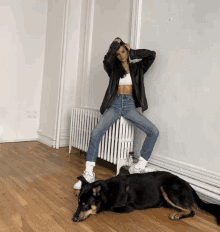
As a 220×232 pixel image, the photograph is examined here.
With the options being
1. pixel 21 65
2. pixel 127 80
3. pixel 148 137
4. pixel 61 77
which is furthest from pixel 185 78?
pixel 21 65

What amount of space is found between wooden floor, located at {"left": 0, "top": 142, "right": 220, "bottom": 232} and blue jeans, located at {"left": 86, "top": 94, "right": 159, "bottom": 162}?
1.34 ft

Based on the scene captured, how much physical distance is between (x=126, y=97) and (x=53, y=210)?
4.27 ft

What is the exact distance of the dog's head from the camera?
4.66 ft

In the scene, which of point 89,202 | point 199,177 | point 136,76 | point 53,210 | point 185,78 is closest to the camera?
point 89,202

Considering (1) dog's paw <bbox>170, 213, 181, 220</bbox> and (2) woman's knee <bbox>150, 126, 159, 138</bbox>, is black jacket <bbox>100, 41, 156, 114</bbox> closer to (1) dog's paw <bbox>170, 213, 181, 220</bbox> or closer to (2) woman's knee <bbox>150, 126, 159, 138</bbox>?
(2) woman's knee <bbox>150, 126, 159, 138</bbox>

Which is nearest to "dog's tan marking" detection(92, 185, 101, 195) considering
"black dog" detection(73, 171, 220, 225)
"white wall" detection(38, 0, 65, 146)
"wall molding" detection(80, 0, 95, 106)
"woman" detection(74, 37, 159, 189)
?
"black dog" detection(73, 171, 220, 225)

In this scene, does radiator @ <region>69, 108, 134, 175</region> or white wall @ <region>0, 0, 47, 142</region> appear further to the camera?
white wall @ <region>0, 0, 47, 142</region>

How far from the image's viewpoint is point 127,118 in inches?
89.6

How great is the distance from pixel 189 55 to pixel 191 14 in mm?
402

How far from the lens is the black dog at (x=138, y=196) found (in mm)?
1444

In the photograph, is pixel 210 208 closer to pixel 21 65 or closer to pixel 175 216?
pixel 175 216

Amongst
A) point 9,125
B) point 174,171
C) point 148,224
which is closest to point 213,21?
point 174,171

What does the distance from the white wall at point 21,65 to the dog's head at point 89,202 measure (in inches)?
A: 106

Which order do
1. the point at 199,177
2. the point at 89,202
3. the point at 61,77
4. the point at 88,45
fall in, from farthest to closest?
the point at 61,77 < the point at 88,45 < the point at 199,177 < the point at 89,202
